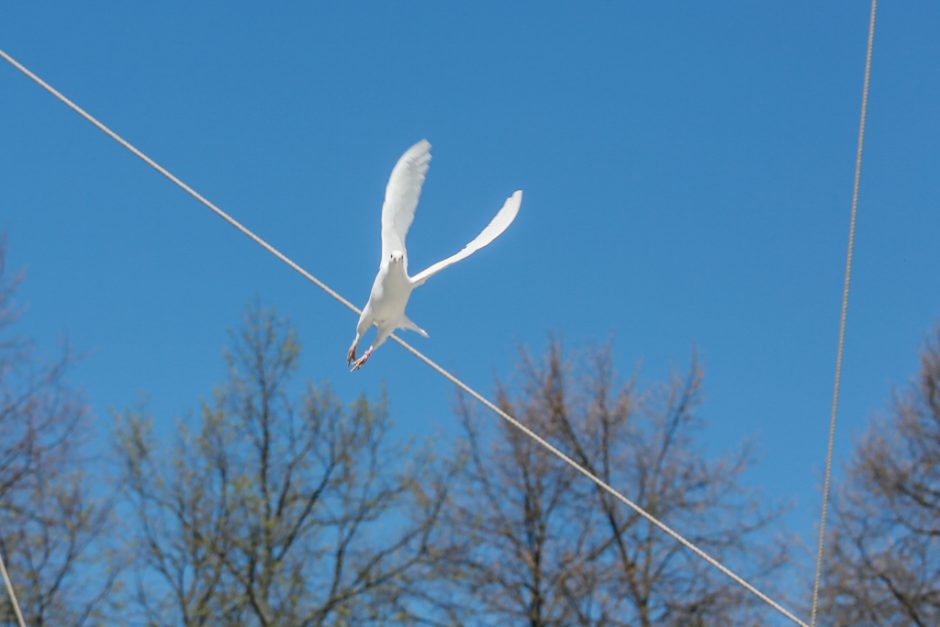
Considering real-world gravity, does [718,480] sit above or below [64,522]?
above

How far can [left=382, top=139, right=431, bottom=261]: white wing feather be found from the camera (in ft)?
15.2

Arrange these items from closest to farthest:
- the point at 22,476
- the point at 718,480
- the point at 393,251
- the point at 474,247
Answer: the point at 393,251, the point at 474,247, the point at 22,476, the point at 718,480

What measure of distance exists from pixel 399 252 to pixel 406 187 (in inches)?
15.8

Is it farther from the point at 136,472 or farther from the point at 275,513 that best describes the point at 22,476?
the point at 275,513

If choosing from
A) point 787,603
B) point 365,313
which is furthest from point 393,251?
point 787,603

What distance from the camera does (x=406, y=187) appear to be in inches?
186

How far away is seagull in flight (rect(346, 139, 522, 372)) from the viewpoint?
4410 mm

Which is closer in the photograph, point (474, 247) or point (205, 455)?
point (474, 247)

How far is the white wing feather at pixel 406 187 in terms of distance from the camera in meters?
4.64

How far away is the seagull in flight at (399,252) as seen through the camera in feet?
14.5

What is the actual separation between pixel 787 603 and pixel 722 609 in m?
0.75

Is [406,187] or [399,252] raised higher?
[406,187]

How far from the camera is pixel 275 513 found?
1282cm

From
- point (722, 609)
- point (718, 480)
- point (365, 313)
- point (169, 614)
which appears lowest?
point (365, 313)
